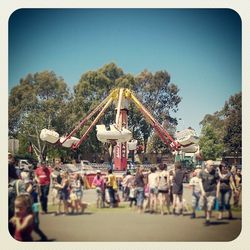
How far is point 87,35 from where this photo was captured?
9.31 metres

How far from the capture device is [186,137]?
1207 cm

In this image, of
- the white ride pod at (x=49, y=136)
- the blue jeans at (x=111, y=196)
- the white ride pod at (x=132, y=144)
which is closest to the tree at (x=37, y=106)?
the white ride pod at (x=49, y=136)

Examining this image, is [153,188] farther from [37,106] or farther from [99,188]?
[37,106]

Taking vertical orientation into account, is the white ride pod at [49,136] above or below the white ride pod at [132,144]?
above

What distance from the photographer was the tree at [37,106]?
9.27m

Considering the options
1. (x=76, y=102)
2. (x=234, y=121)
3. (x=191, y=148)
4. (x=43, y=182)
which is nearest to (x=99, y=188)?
(x=43, y=182)

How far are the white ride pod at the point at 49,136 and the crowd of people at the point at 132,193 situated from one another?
2.05m

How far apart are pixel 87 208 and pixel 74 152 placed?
4.99 m

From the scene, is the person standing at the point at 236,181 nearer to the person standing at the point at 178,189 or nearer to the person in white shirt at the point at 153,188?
the person standing at the point at 178,189

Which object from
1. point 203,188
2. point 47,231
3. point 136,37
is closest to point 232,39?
point 136,37

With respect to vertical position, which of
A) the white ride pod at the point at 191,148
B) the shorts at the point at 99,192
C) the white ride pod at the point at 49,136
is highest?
the white ride pod at the point at 49,136

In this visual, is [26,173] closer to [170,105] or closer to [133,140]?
[170,105]

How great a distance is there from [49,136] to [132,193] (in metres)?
3.18

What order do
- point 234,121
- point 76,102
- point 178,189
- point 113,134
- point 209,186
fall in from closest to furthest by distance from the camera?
1. point 209,186
2. point 178,189
3. point 234,121
4. point 113,134
5. point 76,102
